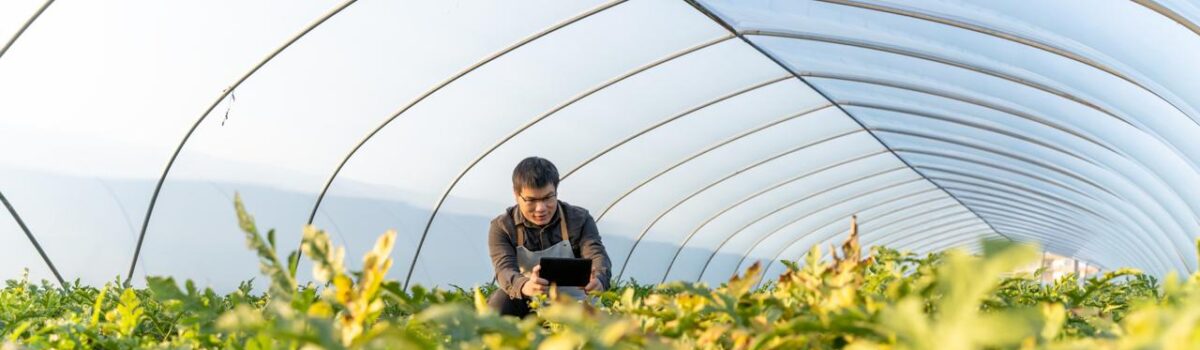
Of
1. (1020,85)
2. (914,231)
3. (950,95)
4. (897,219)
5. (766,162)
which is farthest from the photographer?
(914,231)

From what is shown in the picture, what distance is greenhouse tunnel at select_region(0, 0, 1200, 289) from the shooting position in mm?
9594

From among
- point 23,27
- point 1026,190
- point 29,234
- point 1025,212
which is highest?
point 1025,212

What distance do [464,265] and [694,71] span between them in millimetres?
5309

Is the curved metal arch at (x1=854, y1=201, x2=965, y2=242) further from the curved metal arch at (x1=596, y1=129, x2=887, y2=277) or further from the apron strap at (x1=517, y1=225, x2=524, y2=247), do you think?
the apron strap at (x1=517, y1=225, x2=524, y2=247)

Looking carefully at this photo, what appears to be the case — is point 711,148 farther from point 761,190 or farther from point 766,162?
point 761,190

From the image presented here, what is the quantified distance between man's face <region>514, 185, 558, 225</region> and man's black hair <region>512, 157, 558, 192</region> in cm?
4

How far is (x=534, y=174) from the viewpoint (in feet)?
20.6

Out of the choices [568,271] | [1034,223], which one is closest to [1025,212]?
[1034,223]

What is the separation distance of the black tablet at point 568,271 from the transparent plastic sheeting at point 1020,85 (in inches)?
132

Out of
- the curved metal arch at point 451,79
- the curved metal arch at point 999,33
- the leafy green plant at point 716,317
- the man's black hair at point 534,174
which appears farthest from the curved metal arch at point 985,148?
the leafy green plant at point 716,317

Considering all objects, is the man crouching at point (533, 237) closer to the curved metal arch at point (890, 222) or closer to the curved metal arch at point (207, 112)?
the curved metal arch at point (207, 112)

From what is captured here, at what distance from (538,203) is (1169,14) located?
5.85m

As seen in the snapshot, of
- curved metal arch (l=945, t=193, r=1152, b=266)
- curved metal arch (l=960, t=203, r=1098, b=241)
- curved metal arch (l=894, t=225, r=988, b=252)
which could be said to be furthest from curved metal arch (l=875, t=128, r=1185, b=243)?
curved metal arch (l=894, t=225, r=988, b=252)

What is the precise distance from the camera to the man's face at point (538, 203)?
641 centimetres
